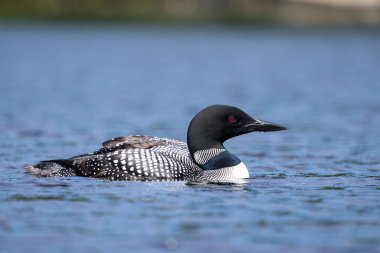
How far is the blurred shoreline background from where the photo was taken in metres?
49.5

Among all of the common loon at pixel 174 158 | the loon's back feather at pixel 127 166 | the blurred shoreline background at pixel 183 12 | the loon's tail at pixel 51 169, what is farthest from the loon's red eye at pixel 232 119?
the blurred shoreline background at pixel 183 12

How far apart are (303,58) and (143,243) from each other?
27.7m

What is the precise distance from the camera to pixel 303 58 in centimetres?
3434

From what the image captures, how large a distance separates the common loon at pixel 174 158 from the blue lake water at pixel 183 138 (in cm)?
18

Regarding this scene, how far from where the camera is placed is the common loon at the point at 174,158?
9.71 meters

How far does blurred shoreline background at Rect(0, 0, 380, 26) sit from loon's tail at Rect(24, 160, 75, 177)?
1536 inches

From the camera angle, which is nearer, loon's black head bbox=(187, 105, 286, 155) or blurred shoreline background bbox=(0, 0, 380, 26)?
loon's black head bbox=(187, 105, 286, 155)

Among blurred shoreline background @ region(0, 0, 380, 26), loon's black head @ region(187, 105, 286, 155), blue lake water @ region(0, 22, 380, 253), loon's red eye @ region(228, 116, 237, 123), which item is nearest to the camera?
blue lake water @ region(0, 22, 380, 253)

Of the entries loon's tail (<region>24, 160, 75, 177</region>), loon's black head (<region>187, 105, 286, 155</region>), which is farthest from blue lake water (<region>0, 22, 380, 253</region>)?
loon's black head (<region>187, 105, 286, 155</region>)

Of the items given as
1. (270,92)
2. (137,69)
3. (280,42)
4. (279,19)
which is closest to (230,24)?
(279,19)

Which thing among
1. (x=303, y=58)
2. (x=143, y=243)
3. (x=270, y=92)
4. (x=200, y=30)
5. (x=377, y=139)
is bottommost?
(x=143, y=243)

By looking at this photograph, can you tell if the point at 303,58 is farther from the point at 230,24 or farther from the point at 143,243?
the point at 143,243

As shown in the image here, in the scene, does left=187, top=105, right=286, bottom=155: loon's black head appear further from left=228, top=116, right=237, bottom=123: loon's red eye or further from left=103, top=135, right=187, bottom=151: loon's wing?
left=103, top=135, right=187, bottom=151: loon's wing

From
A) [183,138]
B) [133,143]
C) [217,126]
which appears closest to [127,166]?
[133,143]
